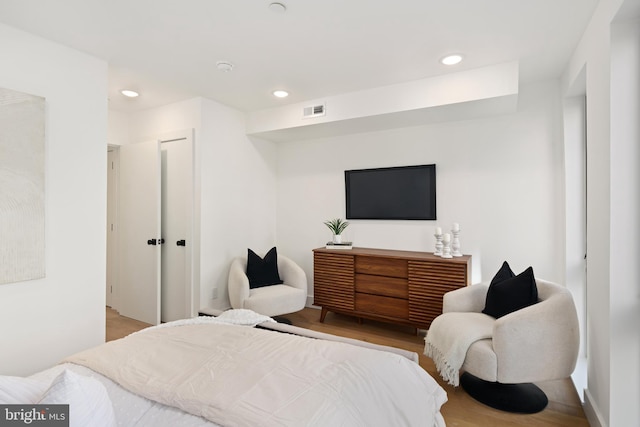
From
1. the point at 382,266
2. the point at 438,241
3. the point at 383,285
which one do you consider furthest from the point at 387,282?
the point at 438,241

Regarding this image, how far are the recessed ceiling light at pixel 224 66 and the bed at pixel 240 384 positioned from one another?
7.01 ft

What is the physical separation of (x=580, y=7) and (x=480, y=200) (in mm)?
1805

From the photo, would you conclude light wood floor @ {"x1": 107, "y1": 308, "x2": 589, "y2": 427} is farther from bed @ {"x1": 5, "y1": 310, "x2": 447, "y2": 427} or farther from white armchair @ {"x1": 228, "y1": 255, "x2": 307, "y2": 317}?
bed @ {"x1": 5, "y1": 310, "x2": 447, "y2": 427}

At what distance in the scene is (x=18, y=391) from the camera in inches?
39.2

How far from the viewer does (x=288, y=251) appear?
181 inches

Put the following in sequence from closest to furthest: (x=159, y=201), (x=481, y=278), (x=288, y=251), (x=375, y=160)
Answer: (x=481, y=278) → (x=159, y=201) → (x=375, y=160) → (x=288, y=251)

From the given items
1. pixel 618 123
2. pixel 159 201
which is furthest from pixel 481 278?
pixel 159 201

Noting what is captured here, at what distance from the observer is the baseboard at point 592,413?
72.7 inches

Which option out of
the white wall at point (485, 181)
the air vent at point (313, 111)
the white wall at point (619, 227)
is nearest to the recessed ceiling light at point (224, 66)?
→ the air vent at point (313, 111)

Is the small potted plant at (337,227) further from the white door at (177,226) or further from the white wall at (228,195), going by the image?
the white door at (177,226)

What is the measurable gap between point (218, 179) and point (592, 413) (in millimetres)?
3661

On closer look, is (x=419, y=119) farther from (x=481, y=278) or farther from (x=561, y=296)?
(x=561, y=296)

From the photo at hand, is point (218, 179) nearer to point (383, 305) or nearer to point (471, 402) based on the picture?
point (383, 305)

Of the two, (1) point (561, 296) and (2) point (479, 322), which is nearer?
(1) point (561, 296)
